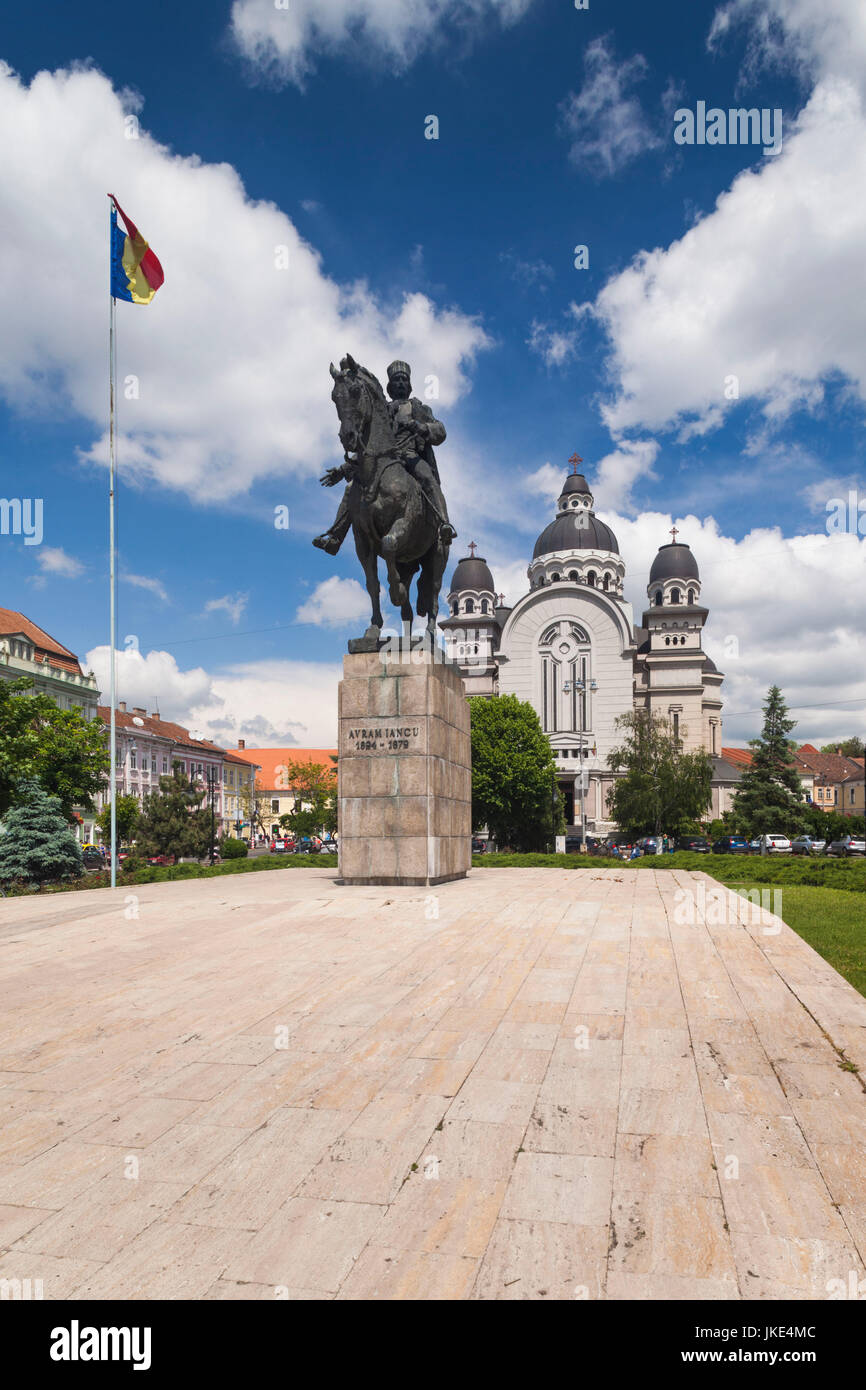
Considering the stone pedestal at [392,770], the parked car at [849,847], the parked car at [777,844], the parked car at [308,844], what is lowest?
the parked car at [308,844]

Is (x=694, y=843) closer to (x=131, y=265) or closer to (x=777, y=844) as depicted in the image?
(x=777, y=844)

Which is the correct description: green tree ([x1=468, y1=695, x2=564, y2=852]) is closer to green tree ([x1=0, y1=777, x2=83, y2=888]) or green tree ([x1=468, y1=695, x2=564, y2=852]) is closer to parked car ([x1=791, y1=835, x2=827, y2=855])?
parked car ([x1=791, y1=835, x2=827, y2=855])

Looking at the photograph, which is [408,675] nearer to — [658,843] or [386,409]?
[386,409]

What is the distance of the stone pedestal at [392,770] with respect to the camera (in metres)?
12.7

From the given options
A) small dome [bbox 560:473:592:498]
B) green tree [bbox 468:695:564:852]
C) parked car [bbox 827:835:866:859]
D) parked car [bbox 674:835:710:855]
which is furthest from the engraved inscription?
small dome [bbox 560:473:592:498]

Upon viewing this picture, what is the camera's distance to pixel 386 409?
1369cm

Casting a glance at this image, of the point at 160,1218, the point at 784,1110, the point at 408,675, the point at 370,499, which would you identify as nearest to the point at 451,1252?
the point at 160,1218

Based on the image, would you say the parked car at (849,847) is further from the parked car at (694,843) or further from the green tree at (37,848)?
the green tree at (37,848)

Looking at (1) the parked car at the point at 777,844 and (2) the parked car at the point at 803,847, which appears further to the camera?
(1) the parked car at the point at 777,844

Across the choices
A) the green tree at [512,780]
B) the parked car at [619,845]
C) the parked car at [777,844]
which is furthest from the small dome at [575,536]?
the parked car at [777,844]

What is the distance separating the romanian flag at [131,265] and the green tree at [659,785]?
4495 centimetres

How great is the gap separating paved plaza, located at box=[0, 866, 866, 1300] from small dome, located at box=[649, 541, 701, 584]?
8584 cm

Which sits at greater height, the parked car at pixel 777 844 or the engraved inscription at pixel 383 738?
the engraved inscription at pixel 383 738
